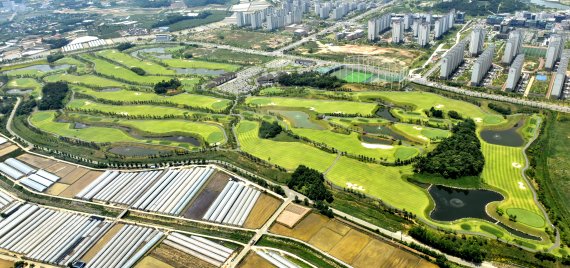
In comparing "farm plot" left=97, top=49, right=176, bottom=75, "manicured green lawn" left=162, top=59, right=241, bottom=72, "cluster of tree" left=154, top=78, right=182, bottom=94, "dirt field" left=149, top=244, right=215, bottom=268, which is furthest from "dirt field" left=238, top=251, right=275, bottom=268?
"farm plot" left=97, top=49, right=176, bottom=75

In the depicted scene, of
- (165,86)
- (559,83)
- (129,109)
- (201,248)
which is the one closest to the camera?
(201,248)

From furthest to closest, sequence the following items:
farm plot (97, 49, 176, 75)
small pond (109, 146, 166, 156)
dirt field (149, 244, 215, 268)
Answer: farm plot (97, 49, 176, 75) → small pond (109, 146, 166, 156) → dirt field (149, 244, 215, 268)

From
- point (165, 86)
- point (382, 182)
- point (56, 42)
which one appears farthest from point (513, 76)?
point (56, 42)

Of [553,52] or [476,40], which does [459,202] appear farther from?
[476,40]

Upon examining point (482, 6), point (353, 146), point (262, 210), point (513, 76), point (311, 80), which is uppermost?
point (482, 6)

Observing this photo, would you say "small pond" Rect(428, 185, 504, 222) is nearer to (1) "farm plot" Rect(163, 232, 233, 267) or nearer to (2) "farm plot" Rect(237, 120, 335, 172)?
(2) "farm plot" Rect(237, 120, 335, 172)

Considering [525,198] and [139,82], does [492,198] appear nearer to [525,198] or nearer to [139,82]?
[525,198]

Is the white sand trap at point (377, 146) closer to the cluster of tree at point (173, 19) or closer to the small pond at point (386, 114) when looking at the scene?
the small pond at point (386, 114)

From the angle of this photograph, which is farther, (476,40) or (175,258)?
(476,40)
